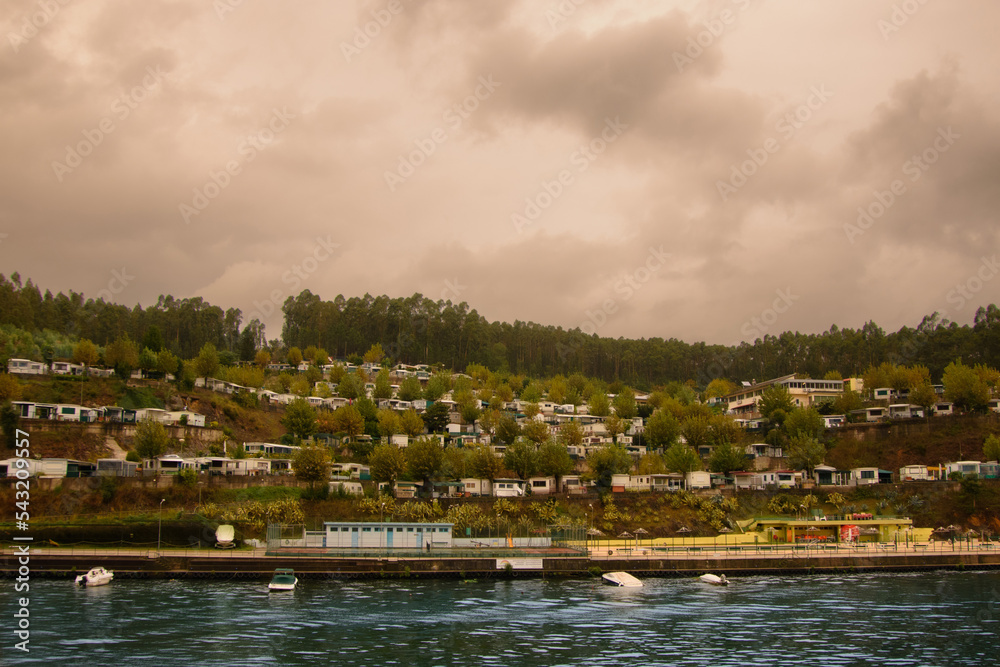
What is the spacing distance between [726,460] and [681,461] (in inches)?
243

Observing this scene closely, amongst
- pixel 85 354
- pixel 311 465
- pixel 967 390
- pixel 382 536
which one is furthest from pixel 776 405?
pixel 85 354

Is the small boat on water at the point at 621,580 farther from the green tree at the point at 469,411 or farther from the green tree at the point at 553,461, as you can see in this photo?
the green tree at the point at 469,411

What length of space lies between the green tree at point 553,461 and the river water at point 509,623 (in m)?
30.0

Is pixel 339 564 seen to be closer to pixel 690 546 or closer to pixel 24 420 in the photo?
pixel 690 546

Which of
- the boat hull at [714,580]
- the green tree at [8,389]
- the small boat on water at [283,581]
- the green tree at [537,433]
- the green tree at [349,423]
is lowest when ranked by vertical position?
the boat hull at [714,580]

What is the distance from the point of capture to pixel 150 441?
3270 inches

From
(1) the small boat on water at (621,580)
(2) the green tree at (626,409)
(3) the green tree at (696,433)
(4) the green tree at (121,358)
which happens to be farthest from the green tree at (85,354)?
(3) the green tree at (696,433)

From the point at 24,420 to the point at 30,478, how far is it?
13.3 m

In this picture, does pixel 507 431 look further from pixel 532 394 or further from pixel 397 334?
pixel 397 334

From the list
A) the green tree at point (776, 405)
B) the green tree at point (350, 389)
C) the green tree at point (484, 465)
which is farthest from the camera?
the green tree at point (350, 389)

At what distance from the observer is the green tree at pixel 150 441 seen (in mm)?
83062

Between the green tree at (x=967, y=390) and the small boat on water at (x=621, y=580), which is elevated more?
the green tree at (x=967, y=390)

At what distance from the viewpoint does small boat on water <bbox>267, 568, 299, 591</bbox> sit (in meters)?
54.8

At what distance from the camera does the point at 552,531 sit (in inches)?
3014
